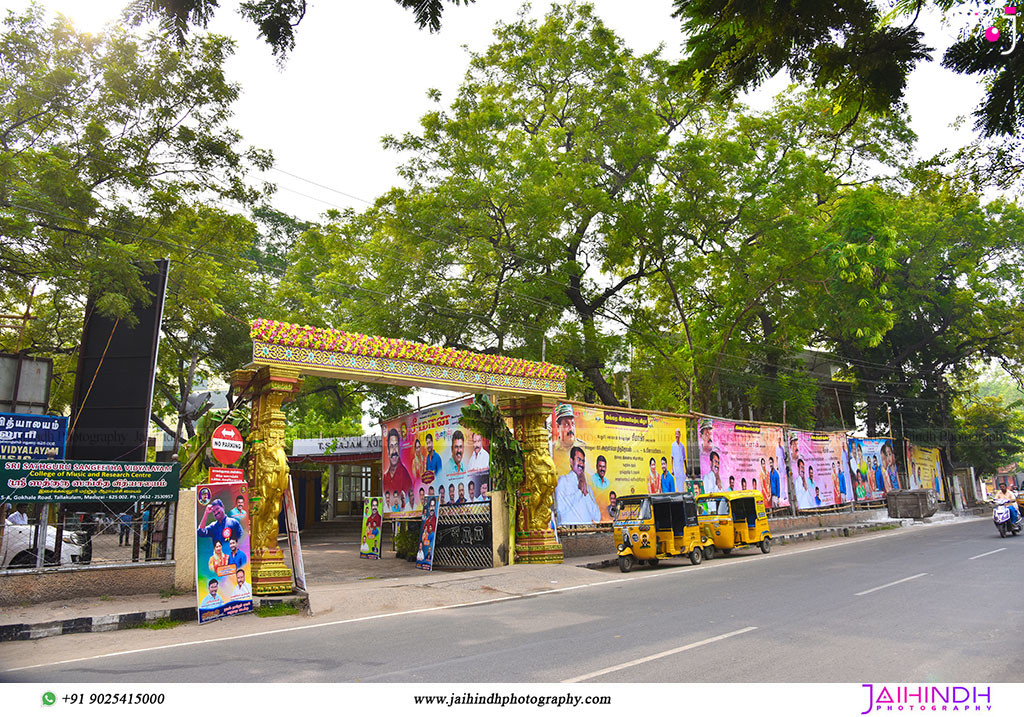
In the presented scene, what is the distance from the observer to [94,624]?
8711 mm

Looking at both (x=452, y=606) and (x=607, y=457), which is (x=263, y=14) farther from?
(x=607, y=457)

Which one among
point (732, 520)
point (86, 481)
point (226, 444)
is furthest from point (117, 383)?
point (732, 520)

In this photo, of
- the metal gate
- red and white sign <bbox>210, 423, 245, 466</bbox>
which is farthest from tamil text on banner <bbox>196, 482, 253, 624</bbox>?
the metal gate

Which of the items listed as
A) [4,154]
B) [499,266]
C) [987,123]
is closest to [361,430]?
[499,266]

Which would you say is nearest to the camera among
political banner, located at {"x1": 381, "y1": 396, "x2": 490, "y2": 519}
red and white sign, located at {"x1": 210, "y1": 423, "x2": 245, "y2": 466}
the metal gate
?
red and white sign, located at {"x1": 210, "y1": 423, "x2": 245, "y2": 466}

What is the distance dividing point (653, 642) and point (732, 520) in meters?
11.6

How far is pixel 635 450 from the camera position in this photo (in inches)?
764

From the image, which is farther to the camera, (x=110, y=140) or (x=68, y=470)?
(x=110, y=140)

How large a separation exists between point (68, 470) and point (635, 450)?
47.0ft

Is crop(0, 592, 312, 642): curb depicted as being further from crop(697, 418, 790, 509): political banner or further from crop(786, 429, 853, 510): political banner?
crop(786, 429, 853, 510): political banner

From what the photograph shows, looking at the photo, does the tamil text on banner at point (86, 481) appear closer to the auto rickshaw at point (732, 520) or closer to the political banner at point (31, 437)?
the political banner at point (31, 437)

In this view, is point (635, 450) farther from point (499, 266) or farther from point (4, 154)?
point (4, 154)

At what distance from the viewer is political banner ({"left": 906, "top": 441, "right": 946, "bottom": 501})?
38.7 metres

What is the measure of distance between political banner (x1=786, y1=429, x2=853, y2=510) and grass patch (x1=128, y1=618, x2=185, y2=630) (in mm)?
23779
